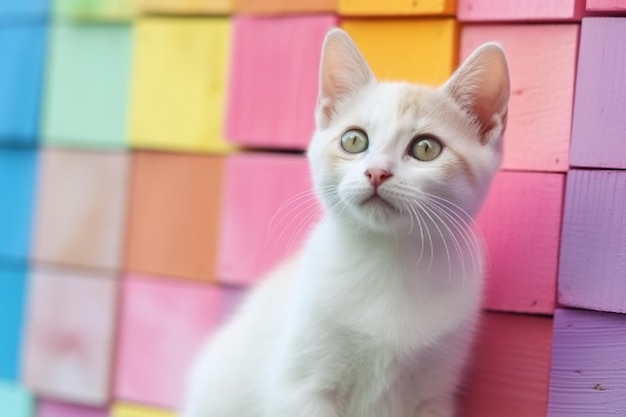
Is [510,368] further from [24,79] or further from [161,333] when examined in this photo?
[24,79]

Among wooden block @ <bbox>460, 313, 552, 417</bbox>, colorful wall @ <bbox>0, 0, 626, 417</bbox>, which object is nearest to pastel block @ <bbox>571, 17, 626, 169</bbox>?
colorful wall @ <bbox>0, 0, 626, 417</bbox>

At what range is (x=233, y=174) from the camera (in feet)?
5.06

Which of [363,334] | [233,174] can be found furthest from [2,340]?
[363,334]

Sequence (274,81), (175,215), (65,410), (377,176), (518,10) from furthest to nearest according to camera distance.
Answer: (65,410)
(175,215)
(274,81)
(518,10)
(377,176)

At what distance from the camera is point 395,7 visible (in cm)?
138

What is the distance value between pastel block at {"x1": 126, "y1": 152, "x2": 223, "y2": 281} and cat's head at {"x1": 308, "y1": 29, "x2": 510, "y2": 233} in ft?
1.39

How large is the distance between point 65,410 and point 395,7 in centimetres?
108

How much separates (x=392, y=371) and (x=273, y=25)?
70cm

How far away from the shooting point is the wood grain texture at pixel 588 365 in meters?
1.20

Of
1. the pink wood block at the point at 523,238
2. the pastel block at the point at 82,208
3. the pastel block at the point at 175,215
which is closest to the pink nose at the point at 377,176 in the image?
the pink wood block at the point at 523,238

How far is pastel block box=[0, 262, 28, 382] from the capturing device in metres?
1.77

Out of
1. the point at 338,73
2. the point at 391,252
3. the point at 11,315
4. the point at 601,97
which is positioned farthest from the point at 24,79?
the point at 601,97

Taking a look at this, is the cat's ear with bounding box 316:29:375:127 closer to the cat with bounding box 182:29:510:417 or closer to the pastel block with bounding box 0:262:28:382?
the cat with bounding box 182:29:510:417

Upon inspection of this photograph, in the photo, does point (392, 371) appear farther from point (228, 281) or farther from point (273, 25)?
point (273, 25)
